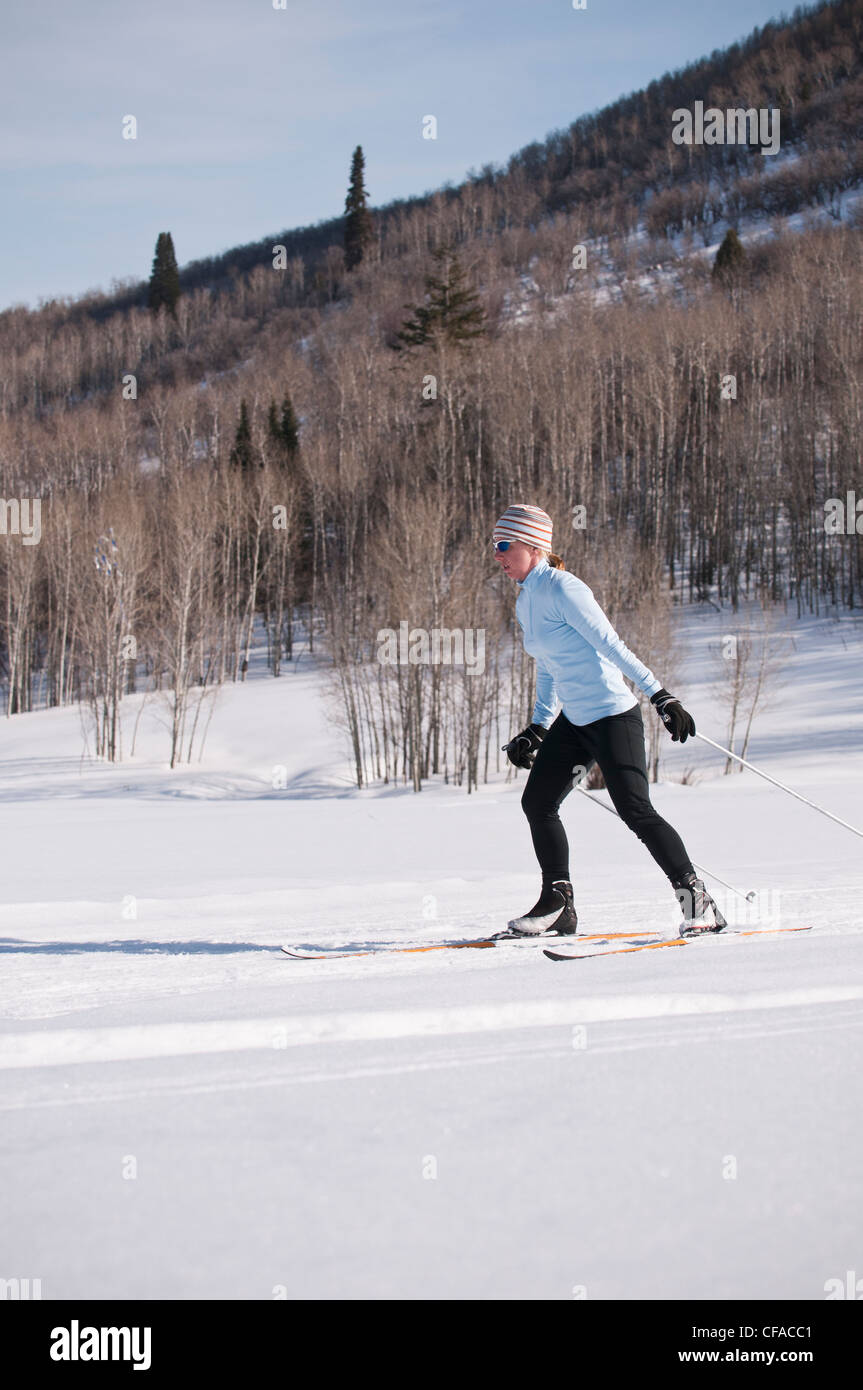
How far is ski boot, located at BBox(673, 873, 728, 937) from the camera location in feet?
12.9

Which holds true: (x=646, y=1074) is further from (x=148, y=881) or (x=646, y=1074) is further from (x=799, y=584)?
(x=799, y=584)

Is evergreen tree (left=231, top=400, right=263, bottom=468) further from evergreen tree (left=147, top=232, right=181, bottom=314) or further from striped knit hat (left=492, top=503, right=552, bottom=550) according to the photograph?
evergreen tree (left=147, top=232, right=181, bottom=314)

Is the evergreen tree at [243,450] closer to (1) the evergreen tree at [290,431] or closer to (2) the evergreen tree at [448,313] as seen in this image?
(1) the evergreen tree at [290,431]

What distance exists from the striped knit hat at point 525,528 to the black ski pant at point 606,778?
0.79 m

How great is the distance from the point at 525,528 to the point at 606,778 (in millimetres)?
1128

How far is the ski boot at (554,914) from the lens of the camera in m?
4.29

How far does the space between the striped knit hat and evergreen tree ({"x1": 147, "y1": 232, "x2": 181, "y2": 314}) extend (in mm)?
102230

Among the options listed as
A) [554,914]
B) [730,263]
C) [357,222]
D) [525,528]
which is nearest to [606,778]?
[554,914]

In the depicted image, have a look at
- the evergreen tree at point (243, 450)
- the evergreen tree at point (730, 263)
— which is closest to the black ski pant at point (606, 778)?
the evergreen tree at point (243, 450)

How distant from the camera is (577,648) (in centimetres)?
405

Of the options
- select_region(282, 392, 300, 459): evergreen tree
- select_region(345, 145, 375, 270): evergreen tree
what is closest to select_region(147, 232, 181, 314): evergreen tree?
select_region(345, 145, 375, 270): evergreen tree

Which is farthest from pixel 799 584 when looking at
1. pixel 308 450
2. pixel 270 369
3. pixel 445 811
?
pixel 270 369

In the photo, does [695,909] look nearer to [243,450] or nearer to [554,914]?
[554,914]

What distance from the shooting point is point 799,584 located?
37.4 m
